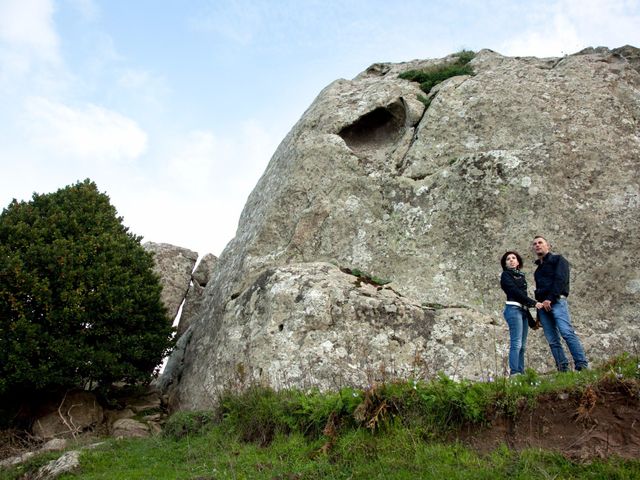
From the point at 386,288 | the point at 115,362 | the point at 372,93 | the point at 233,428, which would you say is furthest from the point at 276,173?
the point at 233,428

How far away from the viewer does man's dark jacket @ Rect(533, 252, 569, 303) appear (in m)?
10.2

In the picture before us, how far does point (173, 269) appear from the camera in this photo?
2011 centimetres

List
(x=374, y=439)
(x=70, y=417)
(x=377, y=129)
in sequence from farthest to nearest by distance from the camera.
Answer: (x=377, y=129) < (x=70, y=417) < (x=374, y=439)

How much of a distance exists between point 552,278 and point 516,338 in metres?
1.20

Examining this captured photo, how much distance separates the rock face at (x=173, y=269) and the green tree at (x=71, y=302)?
3.65 metres

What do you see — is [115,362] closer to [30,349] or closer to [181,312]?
[30,349]

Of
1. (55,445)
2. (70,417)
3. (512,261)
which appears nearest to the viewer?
(512,261)

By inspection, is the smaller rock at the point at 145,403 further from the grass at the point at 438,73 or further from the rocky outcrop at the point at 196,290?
the grass at the point at 438,73

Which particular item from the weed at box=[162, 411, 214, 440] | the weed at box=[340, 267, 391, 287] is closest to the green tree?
the weed at box=[162, 411, 214, 440]

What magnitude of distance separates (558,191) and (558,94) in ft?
10.9

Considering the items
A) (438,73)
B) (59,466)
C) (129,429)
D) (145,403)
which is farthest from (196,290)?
(438,73)

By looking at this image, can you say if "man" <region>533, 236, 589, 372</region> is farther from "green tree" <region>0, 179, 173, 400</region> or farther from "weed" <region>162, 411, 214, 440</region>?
"green tree" <region>0, 179, 173, 400</region>

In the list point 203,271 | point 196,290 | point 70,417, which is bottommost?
point 70,417

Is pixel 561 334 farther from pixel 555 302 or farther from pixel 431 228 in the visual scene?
pixel 431 228
